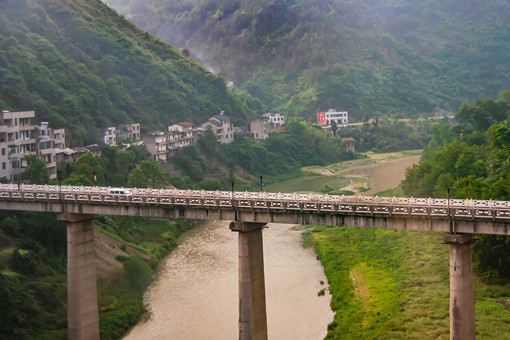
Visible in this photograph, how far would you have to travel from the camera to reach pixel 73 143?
370 feet

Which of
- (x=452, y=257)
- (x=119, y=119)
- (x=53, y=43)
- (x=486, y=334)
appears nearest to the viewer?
(x=452, y=257)

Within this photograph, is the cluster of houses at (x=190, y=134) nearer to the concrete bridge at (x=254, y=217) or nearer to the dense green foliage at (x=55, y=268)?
the dense green foliage at (x=55, y=268)

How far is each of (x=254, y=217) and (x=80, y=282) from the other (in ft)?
54.7

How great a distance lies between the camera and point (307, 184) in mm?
142500

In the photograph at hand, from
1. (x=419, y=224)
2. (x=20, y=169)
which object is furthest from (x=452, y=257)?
(x=20, y=169)

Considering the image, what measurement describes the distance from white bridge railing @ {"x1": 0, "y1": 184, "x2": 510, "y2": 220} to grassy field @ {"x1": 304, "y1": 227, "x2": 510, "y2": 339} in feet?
42.8

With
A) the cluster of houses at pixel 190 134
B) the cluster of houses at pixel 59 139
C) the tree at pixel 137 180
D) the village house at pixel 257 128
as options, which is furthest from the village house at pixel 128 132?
the village house at pixel 257 128

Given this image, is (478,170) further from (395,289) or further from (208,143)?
(208,143)

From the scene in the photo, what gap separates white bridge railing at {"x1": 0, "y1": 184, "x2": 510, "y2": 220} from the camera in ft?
147

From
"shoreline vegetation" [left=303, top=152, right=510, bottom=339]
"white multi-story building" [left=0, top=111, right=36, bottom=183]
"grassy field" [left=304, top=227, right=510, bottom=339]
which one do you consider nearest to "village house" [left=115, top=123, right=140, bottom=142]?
"white multi-story building" [left=0, top=111, right=36, bottom=183]

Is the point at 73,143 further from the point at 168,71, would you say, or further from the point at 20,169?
the point at 168,71

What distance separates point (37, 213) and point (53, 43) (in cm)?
8665

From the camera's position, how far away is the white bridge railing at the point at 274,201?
44.8 metres

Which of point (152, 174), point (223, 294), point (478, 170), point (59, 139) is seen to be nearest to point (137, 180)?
point (152, 174)
